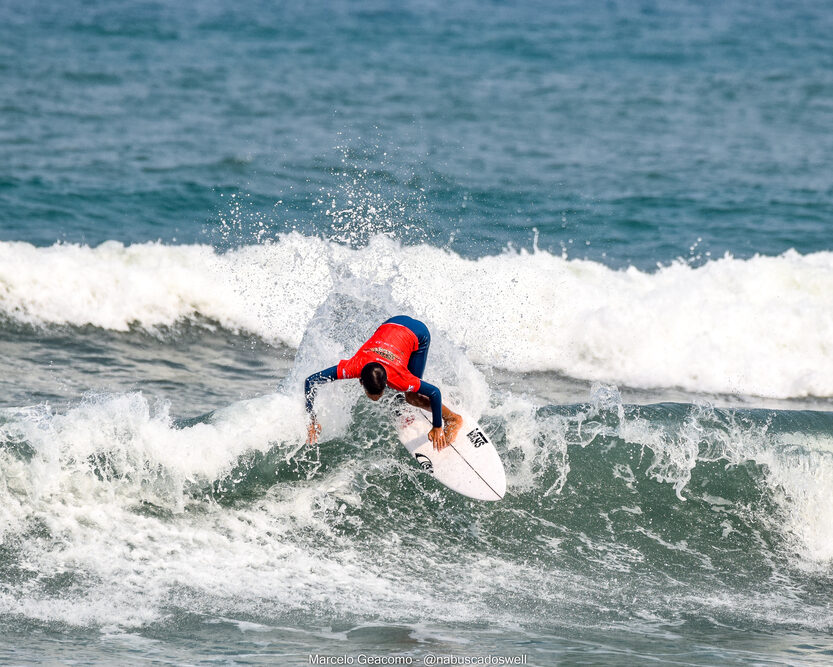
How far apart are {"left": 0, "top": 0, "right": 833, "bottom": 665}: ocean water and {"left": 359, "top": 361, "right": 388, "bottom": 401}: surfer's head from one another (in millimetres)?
1344

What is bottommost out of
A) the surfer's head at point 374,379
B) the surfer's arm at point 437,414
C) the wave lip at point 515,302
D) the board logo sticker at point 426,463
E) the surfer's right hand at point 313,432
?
the board logo sticker at point 426,463

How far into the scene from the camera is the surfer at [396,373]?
7008 millimetres

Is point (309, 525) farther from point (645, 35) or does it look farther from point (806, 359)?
point (645, 35)

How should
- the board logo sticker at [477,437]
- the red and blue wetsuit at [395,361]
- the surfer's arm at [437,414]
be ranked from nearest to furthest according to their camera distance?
1. the red and blue wetsuit at [395,361]
2. the surfer's arm at [437,414]
3. the board logo sticker at [477,437]

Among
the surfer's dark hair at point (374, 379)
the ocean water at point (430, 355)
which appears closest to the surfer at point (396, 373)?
the surfer's dark hair at point (374, 379)

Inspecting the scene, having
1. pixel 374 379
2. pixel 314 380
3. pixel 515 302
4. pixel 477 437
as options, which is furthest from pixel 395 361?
pixel 515 302

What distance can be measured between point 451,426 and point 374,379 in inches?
50.3

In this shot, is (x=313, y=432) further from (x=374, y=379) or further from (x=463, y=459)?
(x=463, y=459)

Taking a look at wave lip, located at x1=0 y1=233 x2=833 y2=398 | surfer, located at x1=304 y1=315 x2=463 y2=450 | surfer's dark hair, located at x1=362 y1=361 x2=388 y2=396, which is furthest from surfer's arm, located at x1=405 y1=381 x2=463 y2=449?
wave lip, located at x1=0 y1=233 x2=833 y2=398

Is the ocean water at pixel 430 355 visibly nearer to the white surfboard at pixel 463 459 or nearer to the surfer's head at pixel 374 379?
the white surfboard at pixel 463 459

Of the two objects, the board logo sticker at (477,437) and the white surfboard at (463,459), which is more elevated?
the board logo sticker at (477,437)

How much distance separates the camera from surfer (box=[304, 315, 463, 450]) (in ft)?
23.0

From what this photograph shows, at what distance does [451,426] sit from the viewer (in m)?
7.93

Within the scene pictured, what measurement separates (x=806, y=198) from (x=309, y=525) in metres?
13.2
